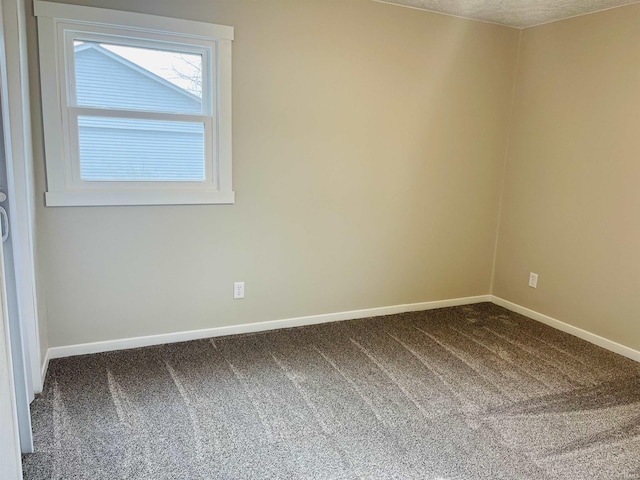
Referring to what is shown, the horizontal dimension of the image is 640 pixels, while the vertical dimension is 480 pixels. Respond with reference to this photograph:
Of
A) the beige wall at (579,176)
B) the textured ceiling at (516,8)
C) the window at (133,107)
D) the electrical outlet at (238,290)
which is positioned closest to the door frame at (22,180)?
the window at (133,107)

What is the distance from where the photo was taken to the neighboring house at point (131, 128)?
2730mm

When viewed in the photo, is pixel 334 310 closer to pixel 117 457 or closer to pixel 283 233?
pixel 283 233

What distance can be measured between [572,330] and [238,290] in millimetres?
2625

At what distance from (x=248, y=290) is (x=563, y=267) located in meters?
2.50

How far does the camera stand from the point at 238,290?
329 centimetres

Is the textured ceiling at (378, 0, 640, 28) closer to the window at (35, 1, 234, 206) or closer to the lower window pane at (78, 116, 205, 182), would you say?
the window at (35, 1, 234, 206)

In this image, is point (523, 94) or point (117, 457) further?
point (523, 94)

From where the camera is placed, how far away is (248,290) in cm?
332

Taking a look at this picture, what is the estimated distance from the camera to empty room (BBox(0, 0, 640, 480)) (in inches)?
84.9

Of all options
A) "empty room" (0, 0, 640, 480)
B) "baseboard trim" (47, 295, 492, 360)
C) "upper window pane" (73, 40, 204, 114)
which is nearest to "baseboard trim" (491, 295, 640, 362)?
"empty room" (0, 0, 640, 480)

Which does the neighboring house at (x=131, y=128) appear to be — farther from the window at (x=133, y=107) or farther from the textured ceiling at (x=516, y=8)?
the textured ceiling at (x=516, y=8)

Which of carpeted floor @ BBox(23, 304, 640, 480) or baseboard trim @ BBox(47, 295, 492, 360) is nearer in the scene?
carpeted floor @ BBox(23, 304, 640, 480)

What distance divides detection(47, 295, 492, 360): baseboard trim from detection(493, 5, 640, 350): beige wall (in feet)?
2.36

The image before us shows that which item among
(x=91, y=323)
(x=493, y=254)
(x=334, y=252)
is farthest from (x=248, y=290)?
(x=493, y=254)
